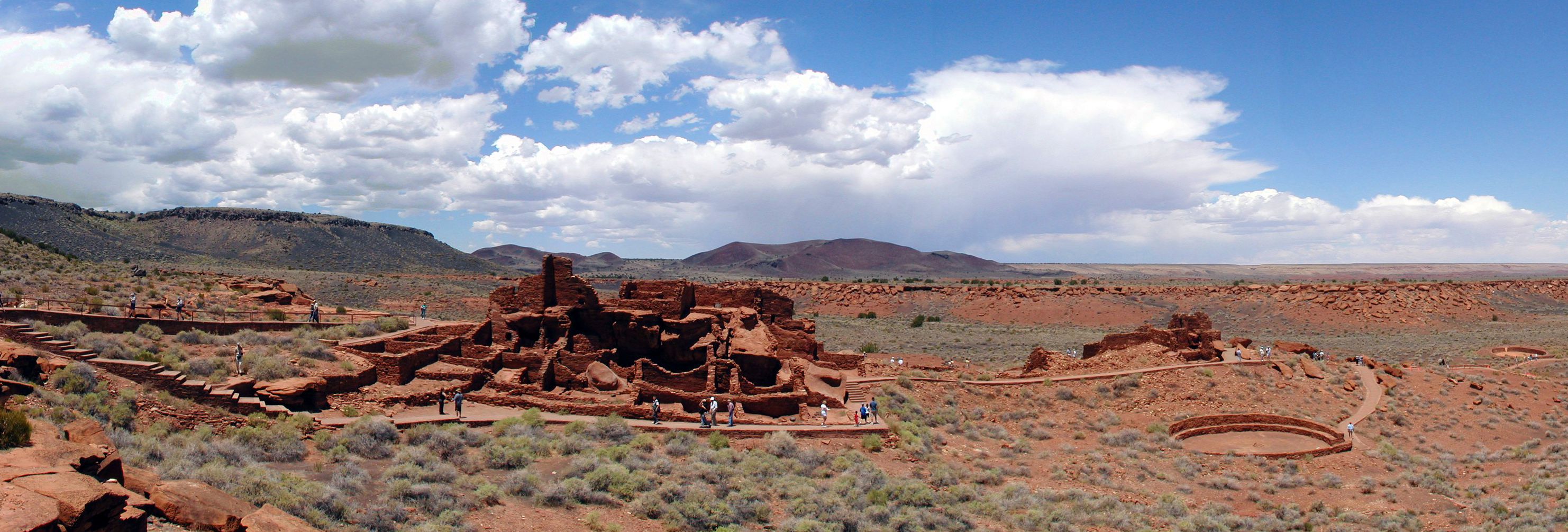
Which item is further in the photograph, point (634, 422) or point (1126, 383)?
point (1126, 383)

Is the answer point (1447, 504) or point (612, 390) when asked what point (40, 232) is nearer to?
point (612, 390)

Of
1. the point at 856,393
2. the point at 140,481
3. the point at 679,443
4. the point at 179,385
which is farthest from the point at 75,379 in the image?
the point at 856,393

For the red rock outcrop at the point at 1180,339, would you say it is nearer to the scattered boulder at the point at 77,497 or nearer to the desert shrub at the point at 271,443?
the desert shrub at the point at 271,443

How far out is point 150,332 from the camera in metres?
22.0

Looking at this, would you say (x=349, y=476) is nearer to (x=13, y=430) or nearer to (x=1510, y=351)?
(x=13, y=430)

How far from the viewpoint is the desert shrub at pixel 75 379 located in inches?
566

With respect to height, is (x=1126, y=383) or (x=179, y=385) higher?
(x=179, y=385)

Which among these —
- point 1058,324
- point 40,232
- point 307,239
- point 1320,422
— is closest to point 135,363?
point 1320,422

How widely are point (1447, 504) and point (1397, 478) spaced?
1.88m

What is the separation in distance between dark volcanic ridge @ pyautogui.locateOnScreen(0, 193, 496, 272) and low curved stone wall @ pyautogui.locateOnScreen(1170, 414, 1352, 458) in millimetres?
79834

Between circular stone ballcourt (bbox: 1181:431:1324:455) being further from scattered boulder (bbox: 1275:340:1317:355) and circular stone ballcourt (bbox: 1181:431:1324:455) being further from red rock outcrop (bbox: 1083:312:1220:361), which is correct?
scattered boulder (bbox: 1275:340:1317:355)

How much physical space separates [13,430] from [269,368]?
34.1ft

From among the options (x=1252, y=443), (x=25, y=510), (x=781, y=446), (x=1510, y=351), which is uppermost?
(x=25, y=510)

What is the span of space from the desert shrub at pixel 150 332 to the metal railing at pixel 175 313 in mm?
851
